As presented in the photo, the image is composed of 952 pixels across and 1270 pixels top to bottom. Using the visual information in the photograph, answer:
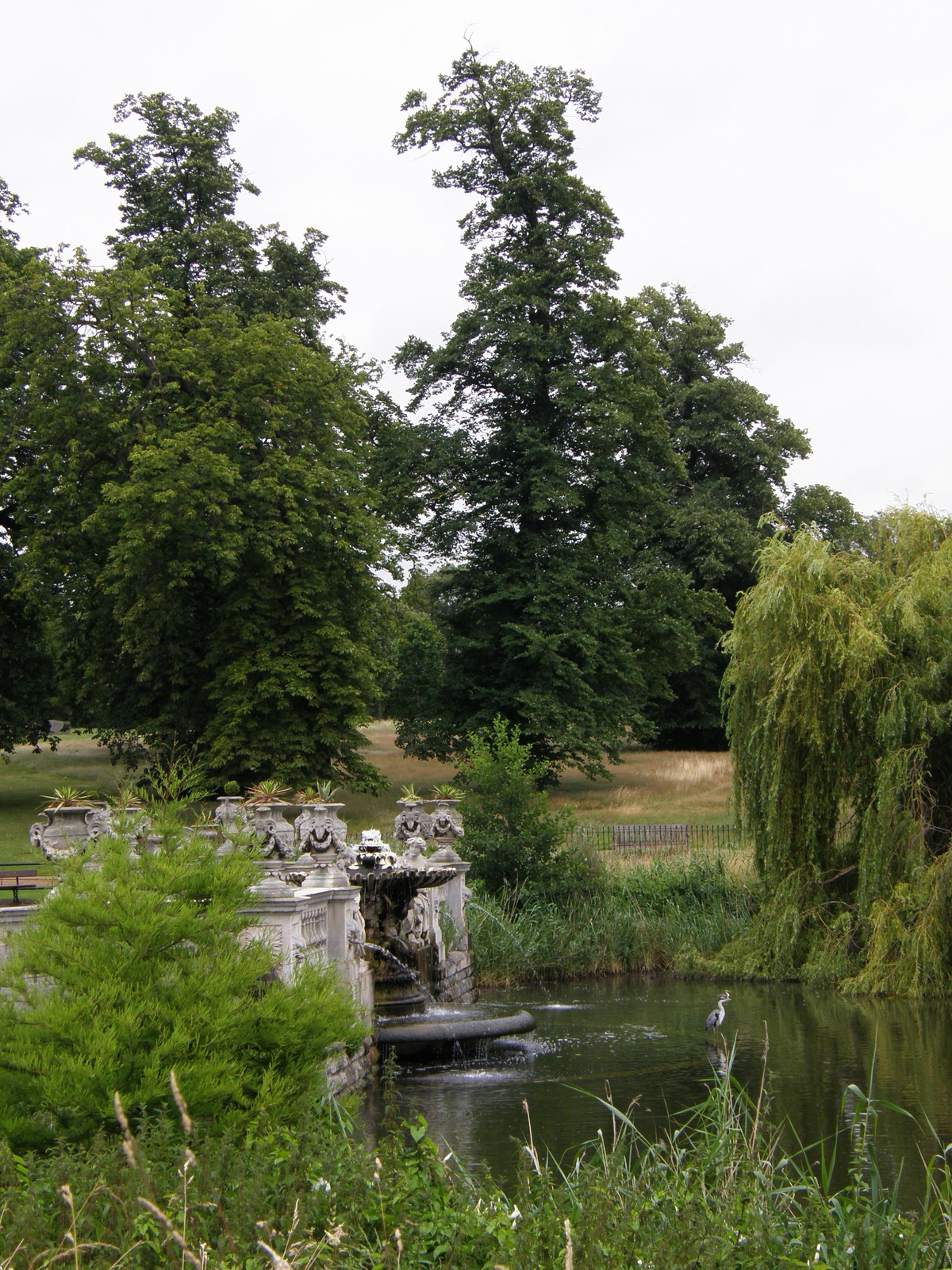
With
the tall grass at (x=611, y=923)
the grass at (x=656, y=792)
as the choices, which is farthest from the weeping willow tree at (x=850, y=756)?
the grass at (x=656, y=792)

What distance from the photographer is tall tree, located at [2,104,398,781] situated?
29.5 meters

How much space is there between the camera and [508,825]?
77.3 ft

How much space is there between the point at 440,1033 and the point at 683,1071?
94.1 inches

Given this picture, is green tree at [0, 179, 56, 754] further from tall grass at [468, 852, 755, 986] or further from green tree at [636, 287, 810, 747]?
green tree at [636, 287, 810, 747]

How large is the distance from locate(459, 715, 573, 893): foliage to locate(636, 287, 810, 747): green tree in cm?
2137

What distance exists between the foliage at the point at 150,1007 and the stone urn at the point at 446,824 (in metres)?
13.0

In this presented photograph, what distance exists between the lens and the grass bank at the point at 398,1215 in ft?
15.3

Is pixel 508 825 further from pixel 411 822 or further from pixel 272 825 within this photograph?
pixel 272 825

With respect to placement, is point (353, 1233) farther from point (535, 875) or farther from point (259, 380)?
point (259, 380)

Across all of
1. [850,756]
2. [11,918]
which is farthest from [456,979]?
[11,918]

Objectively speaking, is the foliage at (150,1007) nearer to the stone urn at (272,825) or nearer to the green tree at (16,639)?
the stone urn at (272,825)

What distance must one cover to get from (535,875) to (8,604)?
1831 centimetres

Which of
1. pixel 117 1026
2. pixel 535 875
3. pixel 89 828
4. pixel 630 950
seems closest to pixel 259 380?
pixel 535 875

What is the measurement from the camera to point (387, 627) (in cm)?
3359
